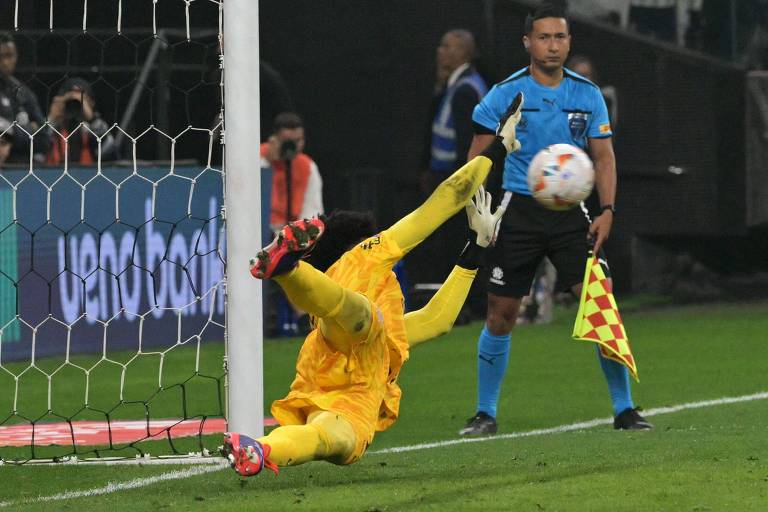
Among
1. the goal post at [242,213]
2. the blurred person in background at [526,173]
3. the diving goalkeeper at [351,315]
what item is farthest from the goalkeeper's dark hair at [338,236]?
the blurred person in background at [526,173]

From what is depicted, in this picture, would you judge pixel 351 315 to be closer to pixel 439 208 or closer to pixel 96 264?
pixel 439 208

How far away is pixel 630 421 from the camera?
906 cm

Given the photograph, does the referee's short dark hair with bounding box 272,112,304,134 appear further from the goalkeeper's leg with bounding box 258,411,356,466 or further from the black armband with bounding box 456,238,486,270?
the goalkeeper's leg with bounding box 258,411,356,466

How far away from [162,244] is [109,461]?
581 cm

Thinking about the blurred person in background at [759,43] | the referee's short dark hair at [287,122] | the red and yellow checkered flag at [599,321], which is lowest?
the red and yellow checkered flag at [599,321]

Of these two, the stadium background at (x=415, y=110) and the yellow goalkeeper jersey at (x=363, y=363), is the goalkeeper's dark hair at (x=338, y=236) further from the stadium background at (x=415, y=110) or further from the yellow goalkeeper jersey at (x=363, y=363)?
the stadium background at (x=415, y=110)

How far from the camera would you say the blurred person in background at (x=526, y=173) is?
355 inches

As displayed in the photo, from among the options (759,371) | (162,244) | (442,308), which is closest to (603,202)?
(442,308)

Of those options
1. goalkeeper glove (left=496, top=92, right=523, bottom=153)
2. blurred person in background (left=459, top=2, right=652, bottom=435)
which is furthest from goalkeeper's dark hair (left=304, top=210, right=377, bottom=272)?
blurred person in background (left=459, top=2, right=652, bottom=435)

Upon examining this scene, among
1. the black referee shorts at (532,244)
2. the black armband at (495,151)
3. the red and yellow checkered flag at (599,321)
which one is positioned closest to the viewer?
the black armband at (495,151)

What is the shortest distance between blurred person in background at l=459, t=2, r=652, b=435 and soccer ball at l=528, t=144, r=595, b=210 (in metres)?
0.76

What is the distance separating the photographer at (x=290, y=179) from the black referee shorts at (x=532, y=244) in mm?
5836

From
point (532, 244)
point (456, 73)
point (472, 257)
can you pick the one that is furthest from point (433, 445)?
point (456, 73)

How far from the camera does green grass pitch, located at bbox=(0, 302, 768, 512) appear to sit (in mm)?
6449
